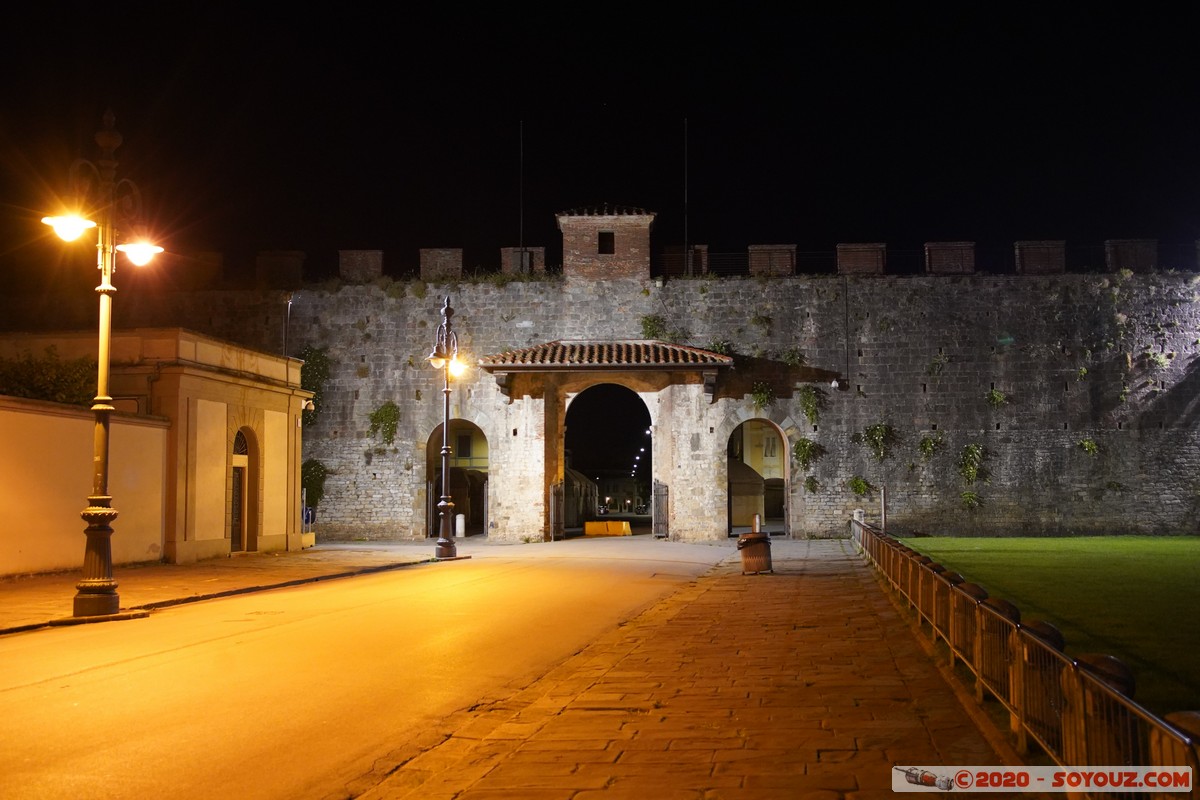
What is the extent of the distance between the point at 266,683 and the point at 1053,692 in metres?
6.01

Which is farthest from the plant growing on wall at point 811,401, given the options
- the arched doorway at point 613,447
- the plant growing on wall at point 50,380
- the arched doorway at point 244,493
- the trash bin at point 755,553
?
the arched doorway at point 613,447

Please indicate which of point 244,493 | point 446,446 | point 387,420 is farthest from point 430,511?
point 446,446

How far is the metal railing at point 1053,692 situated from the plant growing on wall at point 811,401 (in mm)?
23854

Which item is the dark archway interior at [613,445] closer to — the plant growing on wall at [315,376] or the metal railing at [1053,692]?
the plant growing on wall at [315,376]

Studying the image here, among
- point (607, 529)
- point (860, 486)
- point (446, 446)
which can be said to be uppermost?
point (446, 446)

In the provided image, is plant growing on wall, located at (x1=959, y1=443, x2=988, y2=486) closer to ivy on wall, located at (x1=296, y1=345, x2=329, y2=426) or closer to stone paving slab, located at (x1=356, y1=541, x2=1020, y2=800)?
ivy on wall, located at (x1=296, y1=345, x2=329, y2=426)

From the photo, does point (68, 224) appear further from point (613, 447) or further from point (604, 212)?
point (613, 447)

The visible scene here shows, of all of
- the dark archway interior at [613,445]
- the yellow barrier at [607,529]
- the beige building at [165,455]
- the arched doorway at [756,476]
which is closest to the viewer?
the beige building at [165,455]

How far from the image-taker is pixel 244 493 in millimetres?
26203

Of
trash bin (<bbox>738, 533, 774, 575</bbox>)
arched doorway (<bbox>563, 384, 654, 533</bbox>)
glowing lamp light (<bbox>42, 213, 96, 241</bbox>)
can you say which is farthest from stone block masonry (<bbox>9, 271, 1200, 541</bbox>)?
arched doorway (<bbox>563, 384, 654, 533</bbox>)

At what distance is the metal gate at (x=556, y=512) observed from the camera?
3310 centimetres

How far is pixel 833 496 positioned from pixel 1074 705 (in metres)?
28.5

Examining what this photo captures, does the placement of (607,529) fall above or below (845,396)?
below

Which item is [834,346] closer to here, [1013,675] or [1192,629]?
[1192,629]
